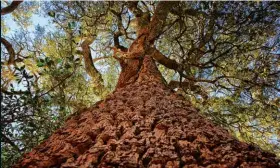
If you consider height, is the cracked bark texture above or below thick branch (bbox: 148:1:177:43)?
below

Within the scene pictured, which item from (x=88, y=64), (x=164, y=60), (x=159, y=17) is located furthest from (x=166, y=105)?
(x=88, y=64)

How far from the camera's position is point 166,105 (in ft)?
13.0

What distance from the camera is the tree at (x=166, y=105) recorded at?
8.43 feet

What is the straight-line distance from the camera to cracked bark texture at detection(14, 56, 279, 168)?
2.46m

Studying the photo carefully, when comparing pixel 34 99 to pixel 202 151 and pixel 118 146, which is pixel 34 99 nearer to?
pixel 118 146

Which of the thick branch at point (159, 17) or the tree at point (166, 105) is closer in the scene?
the tree at point (166, 105)

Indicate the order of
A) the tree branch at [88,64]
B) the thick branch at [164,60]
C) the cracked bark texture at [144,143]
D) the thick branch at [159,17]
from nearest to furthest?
1. the cracked bark texture at [144,143]
2. the thick branch at [159,17]
3. the thick branch at [164,60]
4. the tree branch at [88,64]

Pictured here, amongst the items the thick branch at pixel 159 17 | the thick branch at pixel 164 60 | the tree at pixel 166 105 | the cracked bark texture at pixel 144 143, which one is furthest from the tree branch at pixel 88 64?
the cracked bark texture at pixel 144 143

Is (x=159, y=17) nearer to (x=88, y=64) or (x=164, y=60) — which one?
(x=164, y=60)

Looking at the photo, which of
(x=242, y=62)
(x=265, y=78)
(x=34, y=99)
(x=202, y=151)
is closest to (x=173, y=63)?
(x=242, y=62)

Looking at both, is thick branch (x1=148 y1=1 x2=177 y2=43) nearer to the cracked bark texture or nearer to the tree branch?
the tree branch

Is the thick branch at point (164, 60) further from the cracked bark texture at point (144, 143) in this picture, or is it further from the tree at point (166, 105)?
the cracked bark texture at point (144, 143)

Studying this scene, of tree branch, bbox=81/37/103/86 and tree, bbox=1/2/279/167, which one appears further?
tree branch, bbox=81/37/103/86

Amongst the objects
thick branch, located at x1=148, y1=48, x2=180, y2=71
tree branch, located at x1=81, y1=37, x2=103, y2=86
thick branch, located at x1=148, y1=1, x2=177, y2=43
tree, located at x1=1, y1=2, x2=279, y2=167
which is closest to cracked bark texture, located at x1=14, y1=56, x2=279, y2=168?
tree, located at x1=1, y1=2, x2=279, y2=167
